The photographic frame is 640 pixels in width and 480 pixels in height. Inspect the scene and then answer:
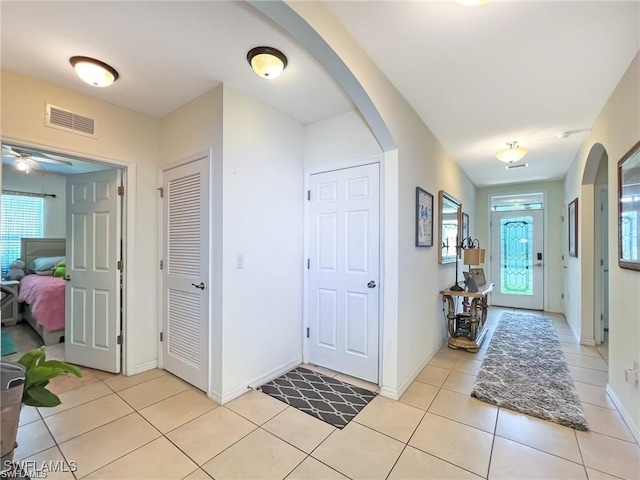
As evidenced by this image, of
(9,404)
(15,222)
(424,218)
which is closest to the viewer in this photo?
(9,404)

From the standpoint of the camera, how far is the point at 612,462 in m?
1.64

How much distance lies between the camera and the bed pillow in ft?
15.5

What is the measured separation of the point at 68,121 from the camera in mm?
2391

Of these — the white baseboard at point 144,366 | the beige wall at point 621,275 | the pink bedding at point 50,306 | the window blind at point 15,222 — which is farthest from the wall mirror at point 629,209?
the window blind at point 15,222

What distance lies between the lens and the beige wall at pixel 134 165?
7.76 feet

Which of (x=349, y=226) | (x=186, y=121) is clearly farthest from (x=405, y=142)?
(x=186, y=121)

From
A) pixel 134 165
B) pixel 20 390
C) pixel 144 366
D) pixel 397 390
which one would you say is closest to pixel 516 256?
pixel 397 390

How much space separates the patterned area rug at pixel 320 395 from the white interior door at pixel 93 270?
160 cm

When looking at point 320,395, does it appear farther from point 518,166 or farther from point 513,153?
point 518,166

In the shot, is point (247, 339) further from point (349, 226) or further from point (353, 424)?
point (349, 226)

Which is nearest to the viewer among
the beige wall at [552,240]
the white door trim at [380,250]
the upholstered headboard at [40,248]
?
the white door trim at [380,250]

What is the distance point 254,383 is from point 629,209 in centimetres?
313

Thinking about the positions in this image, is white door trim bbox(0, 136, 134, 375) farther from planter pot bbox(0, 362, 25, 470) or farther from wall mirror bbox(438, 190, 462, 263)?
wall mirror bbox(438, 190, 462, 263)

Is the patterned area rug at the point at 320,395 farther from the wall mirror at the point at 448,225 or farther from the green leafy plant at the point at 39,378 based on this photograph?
the wall mirror at the point at 448,225
